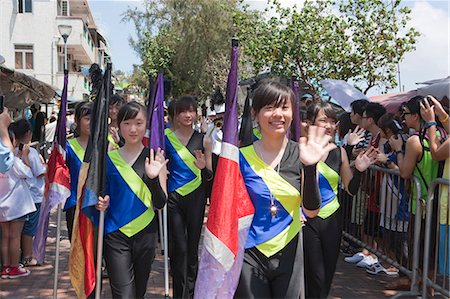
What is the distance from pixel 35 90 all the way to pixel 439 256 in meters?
10.4

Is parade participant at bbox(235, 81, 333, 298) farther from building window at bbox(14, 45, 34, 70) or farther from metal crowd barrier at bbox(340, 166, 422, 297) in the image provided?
building window at bbox(14, 45, 34, 70)

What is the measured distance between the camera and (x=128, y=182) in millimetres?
3977

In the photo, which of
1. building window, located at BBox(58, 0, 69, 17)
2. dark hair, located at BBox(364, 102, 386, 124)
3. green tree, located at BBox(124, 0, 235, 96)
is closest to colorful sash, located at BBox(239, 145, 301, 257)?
dark hair, located at BBox(364, 102, 386, 124)

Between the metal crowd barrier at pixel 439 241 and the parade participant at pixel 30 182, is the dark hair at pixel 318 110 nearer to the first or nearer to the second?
the metal crowd barrier at pixel 439 241

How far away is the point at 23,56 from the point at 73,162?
2793cm

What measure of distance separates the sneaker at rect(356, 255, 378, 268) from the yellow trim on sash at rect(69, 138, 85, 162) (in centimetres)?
382

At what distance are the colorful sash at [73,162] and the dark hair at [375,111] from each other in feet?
11.1

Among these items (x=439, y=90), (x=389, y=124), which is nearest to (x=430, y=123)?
(x=389, y=124)

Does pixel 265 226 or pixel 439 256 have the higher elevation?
pixel 265 226

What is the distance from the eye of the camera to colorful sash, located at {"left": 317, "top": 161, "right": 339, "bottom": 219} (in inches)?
164

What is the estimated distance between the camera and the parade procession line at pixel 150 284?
225 inches

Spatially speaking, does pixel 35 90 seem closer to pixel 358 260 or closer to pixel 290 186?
pixel 358 260

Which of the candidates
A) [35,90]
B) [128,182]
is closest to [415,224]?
[128,182]

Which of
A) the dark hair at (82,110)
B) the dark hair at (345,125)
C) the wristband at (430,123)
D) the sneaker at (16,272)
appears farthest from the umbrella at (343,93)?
the sneaker at (16,272)
